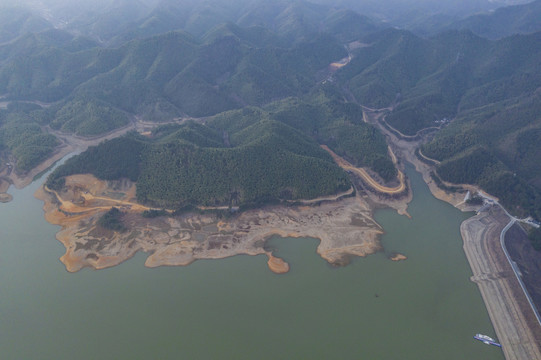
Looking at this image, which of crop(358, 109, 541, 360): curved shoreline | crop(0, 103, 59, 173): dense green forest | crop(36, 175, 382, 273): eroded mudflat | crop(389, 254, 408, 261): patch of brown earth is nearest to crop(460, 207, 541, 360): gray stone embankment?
crop(358, 109, 541, 360): curved shoreline

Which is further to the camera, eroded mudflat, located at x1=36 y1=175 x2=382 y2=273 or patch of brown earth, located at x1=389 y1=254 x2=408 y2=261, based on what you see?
eroded mudflat, located at x1=36 y1=175 x2=382 y2=273

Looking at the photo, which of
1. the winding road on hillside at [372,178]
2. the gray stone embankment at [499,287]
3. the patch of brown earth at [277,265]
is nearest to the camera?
the gray stone embankment at [499,287]

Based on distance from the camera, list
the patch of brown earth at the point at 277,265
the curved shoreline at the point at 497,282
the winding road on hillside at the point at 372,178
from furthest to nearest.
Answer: the winding road on hillside at the point at 372,178 < the patch of brown earth at the point at 277,265 < the curved shoreline at the point at 497,282

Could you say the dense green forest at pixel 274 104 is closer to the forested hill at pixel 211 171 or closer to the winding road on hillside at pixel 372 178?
the forested hill at pixel 211 171

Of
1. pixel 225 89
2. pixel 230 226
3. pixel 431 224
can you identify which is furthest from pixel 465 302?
pixel 225 89

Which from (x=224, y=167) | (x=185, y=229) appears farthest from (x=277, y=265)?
(x=224, y=167)

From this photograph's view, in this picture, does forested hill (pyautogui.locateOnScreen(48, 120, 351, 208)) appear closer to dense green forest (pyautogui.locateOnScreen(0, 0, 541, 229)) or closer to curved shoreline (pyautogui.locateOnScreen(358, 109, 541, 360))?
dense green forest (pyautogui.locateOnScreen(0, 0, 541, 229))

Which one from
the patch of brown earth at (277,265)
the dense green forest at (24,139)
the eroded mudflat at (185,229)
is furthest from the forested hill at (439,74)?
the dense green forest at (24,139)

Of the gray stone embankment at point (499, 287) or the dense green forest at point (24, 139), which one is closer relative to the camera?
the gray stone embankment at point (499, 287)

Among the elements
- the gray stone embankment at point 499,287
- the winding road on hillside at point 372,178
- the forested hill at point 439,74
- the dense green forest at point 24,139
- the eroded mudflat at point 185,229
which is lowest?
the gray stone embankment at point 499,287

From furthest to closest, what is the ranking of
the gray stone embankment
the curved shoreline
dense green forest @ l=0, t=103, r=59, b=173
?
dense green forest @ l=0, t=103, r=59, b=173, the curved shoreline, the gray stone embankment
